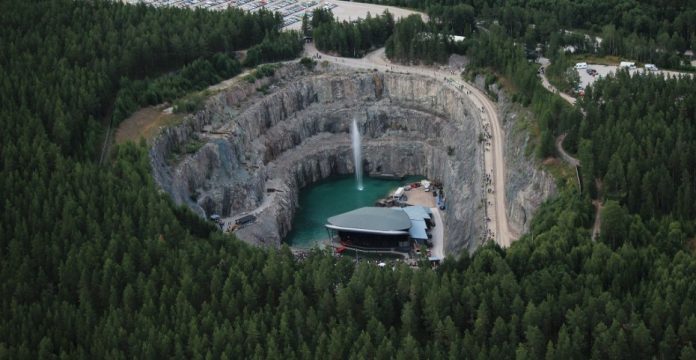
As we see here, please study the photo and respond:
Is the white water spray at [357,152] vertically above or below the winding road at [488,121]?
below

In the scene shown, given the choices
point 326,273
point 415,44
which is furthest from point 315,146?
point 326,273

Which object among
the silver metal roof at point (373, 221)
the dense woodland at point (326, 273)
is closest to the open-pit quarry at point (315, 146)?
the silver metal roof at point (373, 221)

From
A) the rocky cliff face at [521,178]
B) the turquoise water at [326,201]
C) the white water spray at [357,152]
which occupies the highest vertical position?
the rocky cliff face at [521,178]

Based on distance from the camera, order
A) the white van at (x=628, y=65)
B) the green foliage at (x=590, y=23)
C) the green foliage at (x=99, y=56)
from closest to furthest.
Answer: the green foliage at (x=99, y=56) → the white van at (x=628, y=65) → the green foliage at (x=590, y=23)

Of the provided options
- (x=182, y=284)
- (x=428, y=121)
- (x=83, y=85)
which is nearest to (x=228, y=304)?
(x=182, y=284)

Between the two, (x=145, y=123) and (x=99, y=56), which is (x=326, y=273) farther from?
(x=99, y=56)

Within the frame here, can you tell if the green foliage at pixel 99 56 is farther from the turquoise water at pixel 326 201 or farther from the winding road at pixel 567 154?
the winding road at pixel 567 154

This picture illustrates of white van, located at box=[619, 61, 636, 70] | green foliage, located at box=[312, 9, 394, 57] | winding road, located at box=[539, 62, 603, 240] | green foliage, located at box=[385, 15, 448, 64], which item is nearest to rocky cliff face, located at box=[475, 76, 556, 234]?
winding road, located at box=[539, 62, 603, 240]
